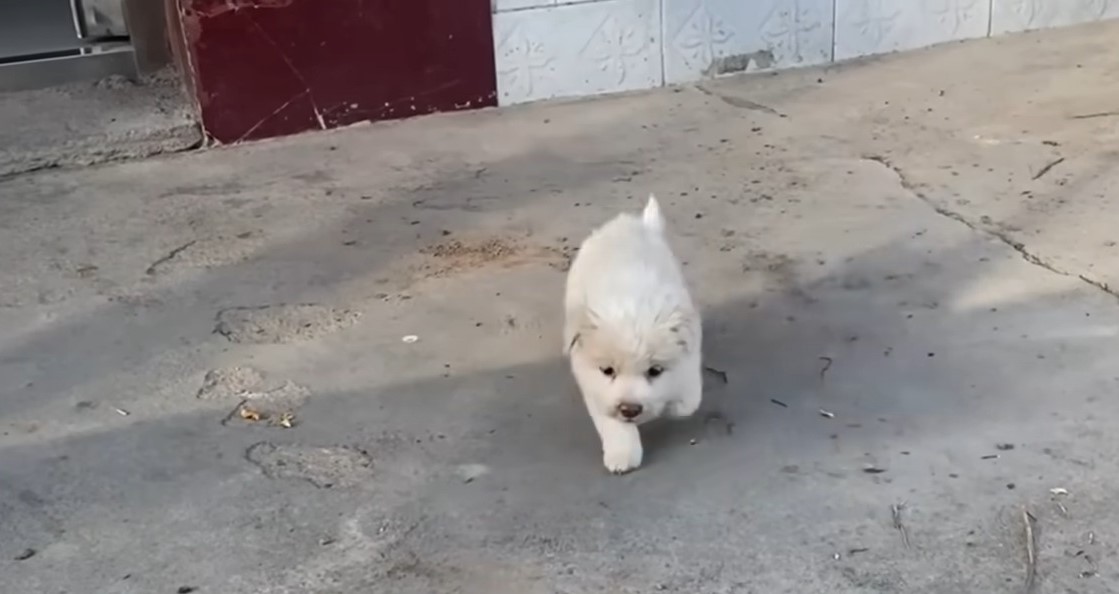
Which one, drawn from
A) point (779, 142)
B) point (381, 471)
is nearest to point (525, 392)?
point (381, 471)

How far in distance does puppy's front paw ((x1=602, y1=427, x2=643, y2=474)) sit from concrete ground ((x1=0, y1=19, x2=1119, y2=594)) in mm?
27

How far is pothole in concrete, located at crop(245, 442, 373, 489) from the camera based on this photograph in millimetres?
2416

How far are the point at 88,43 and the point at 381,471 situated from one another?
361 cm

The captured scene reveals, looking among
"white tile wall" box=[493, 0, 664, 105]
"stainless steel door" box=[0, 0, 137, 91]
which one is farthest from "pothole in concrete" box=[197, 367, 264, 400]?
"stainless steel door" box=[0, 0, 137, 91]

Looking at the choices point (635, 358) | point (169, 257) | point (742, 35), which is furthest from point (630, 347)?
point (742, 35)

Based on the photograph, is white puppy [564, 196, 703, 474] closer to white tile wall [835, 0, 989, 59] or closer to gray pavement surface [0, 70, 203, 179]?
gray pavement surface [0, 70, 203, 179]

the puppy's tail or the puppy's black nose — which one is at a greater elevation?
the puppy's tail

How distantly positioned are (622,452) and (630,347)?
0.27m

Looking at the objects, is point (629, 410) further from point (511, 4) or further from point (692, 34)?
point (692, 34)

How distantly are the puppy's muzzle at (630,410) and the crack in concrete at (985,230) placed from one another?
4.69 ft

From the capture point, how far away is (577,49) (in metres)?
5.05

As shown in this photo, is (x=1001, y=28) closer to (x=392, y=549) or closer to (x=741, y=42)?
(x=741, y=42)

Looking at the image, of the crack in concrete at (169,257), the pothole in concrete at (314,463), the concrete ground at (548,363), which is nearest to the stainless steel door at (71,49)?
the concrete ground at (548,363)

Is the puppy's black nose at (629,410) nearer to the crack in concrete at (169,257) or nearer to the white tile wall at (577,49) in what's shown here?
the crack in concrete at (169,257)
